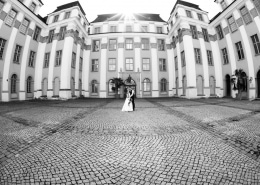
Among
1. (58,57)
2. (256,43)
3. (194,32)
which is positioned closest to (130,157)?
(256,43)

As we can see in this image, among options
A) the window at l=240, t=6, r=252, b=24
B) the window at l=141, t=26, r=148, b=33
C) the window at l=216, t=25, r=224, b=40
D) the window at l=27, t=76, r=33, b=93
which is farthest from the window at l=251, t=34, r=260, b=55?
the window at l=27, t=76, r=33, b=93

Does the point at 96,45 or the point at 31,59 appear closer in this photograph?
the point at 31,59

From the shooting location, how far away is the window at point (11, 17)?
15.3 meters

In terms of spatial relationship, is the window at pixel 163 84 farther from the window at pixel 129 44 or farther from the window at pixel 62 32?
the window at pixel 62 32

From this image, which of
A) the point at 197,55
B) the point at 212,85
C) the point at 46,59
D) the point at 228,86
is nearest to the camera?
the point at 228,86

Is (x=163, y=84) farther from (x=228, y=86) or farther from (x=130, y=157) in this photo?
(x=130, y=157)

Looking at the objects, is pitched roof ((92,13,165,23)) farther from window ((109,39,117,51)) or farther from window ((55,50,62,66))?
window ((55,50,62,66))

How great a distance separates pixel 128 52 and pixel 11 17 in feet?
55.0

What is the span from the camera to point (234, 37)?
1695 cm

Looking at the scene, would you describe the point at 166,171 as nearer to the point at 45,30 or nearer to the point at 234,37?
the point at 234,37

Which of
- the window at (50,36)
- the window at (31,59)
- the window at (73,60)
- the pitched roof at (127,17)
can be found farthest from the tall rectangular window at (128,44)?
the window at (31,59)

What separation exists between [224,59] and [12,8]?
99.7 ft

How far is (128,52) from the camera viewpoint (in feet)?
75.8

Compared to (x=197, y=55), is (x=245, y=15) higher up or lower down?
higher up
